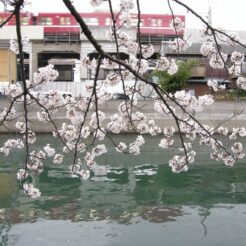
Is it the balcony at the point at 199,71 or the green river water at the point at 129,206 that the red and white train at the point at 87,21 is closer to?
the balcony at the point at 199,71

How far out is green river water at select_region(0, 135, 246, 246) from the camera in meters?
4.71

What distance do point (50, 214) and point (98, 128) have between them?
3496 mm

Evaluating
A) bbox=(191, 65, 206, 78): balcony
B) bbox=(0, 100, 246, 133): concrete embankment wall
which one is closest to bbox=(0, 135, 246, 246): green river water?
bbox=(0, 100, 246, 133): concrete embankment wall

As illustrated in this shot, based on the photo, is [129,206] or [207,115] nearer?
[129,206]

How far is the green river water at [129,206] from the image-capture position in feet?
15.4

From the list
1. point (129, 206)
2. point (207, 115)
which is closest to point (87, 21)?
point (207, 115)

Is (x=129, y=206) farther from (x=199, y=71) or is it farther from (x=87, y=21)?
(x=87, y=21)

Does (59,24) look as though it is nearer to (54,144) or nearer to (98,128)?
(54,144)

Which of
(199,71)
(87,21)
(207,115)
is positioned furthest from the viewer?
(87,21)

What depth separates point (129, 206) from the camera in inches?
257

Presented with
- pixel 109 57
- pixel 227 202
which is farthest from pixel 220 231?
pixel 109 57

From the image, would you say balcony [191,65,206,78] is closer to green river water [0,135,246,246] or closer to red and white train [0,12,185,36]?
red and white train [0,12,185,36]

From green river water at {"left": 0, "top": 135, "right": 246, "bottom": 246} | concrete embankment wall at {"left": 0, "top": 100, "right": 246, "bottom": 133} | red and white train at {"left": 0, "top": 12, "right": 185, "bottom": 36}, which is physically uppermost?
red and white train at {"left": 0, "top": 12, "right": 185, "bottom": 36}

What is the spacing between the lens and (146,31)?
28.6m
